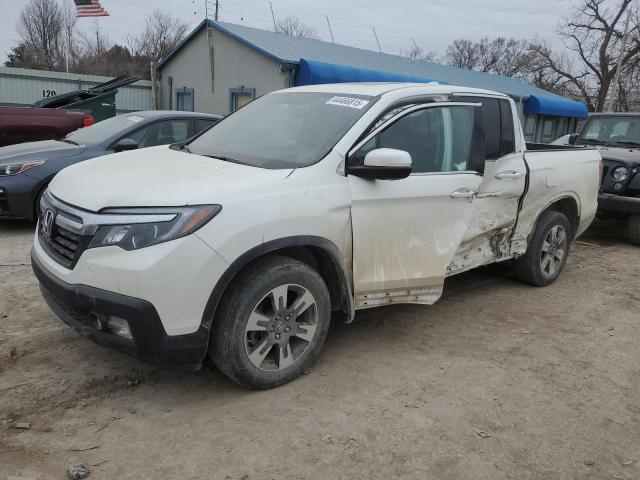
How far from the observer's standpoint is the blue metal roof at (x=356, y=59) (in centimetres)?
1598

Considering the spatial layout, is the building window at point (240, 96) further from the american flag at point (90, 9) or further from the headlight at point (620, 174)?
the headlight at point (620, 174)

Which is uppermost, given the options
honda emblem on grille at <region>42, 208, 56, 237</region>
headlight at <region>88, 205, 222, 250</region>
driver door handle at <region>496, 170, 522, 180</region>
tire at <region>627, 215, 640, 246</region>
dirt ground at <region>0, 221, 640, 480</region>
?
driver door handle at <region>496, 170, 522, 180</region>

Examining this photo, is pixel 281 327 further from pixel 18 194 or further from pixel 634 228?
pixel 634 228

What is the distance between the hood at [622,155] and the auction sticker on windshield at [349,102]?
5137mm

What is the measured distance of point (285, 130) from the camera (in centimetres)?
374

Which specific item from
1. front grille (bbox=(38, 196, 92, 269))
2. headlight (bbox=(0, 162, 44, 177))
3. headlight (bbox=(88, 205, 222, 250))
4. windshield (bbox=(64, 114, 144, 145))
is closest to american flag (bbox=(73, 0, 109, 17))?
windshield (bbox=(64, 114, 144, 145))

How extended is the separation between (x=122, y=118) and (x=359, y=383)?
5469 mm

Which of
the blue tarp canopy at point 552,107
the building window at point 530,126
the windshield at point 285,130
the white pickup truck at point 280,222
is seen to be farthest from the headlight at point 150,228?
the building window at point 530,126

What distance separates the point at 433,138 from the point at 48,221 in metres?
2.58

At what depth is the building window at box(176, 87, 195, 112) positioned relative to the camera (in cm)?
1905

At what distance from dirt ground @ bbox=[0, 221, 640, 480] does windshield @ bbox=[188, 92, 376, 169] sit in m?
1.38

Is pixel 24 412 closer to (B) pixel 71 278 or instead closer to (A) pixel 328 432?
(B) pixel 71 278

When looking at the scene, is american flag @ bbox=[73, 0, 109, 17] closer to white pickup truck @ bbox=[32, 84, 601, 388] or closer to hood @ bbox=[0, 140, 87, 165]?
hood @ bbox=[0, 140, 87, 165]

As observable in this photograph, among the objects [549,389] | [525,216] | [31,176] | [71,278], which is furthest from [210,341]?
[31,176]
